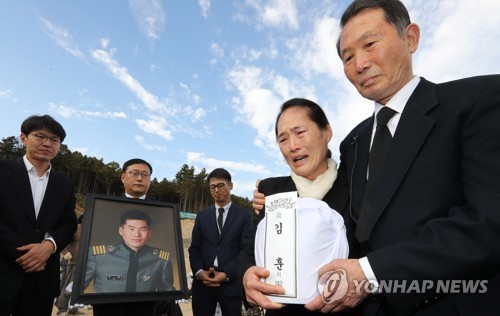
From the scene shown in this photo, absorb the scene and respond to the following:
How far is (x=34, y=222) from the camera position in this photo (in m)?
3.98

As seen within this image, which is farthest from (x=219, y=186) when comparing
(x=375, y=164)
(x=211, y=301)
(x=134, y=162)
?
(x=375, y=164)

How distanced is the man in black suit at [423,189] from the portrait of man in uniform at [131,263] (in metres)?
2.57

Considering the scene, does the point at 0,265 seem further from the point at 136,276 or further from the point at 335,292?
the point at 335,292

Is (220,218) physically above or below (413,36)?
below

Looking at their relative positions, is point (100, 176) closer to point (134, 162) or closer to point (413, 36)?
point (134, 162)

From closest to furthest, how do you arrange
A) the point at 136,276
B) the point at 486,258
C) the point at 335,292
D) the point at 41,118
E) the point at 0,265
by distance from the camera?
the point at 486,258 → the point at 335,292 → the point at 136,276 → the point at 0,265 → the point at 41,118

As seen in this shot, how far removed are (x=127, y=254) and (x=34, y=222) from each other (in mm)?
1647

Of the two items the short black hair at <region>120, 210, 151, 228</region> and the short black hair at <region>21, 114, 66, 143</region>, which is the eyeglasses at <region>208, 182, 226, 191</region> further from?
the short black hair at <region>21, 114, 66, 143</region>

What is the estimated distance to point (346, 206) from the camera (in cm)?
205

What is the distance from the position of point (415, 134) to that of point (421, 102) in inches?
9.3

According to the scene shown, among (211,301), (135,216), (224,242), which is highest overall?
(135,216)

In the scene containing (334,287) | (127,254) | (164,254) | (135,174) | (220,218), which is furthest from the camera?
(220,218)

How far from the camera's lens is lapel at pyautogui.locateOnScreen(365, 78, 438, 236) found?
5.10 feet

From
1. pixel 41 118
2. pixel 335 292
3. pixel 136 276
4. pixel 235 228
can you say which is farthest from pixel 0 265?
pixel 335 292
